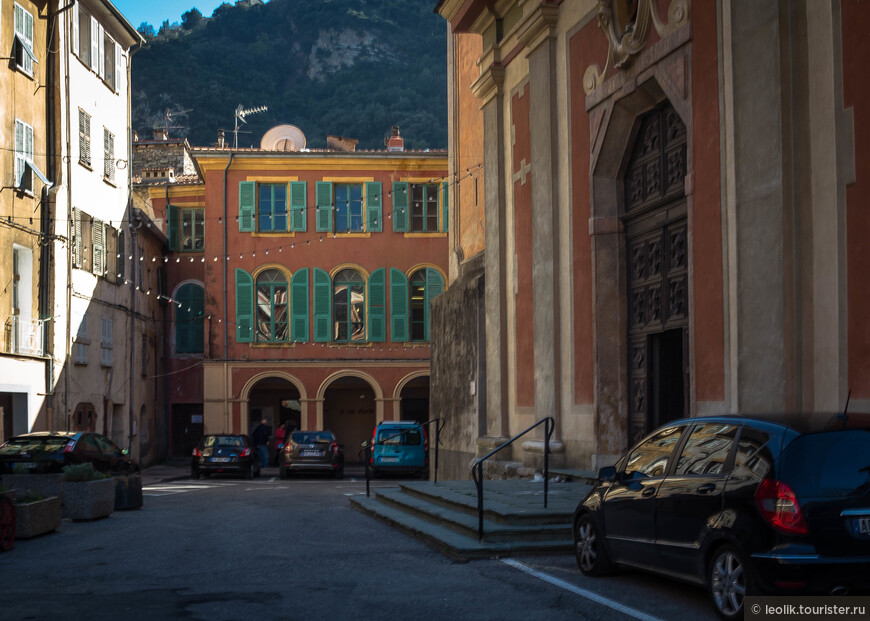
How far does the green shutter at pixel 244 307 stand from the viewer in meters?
42.2

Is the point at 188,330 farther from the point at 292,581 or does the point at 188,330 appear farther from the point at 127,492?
the point at 292,581

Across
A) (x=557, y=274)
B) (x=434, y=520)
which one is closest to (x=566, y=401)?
(x=557, y=274)

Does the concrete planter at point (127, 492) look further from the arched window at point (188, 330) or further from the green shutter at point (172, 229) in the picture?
the green shutter at point (172, 229)

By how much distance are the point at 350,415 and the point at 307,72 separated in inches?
2574

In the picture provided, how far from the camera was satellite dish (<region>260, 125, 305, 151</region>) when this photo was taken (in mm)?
45031

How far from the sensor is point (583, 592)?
864 cm

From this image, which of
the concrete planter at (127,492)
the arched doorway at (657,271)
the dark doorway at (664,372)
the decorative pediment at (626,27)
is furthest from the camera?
the concrete planter at (127,492)

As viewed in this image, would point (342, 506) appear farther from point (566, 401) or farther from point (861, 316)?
point (861, 316)

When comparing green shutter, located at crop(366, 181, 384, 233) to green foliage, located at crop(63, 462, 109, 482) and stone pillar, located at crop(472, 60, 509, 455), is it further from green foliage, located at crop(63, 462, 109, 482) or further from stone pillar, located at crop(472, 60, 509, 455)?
green foliage, located at crop(63, 462, 109, 482)

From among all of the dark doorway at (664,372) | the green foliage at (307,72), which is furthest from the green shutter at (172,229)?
the green foliage at (307,72)

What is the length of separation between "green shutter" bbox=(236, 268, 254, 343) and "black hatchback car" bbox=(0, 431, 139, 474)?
20.8 metres

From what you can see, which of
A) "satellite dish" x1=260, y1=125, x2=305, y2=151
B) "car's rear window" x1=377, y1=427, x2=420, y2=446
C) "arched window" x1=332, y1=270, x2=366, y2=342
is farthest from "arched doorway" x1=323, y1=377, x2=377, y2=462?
"car's rear window" x1=377, y1=427, x2=420, y2=446

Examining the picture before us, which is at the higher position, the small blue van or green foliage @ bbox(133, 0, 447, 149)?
green foliage @ bbox(133, 0, 447, 149)

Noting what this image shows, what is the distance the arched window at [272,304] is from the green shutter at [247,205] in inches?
71.8
